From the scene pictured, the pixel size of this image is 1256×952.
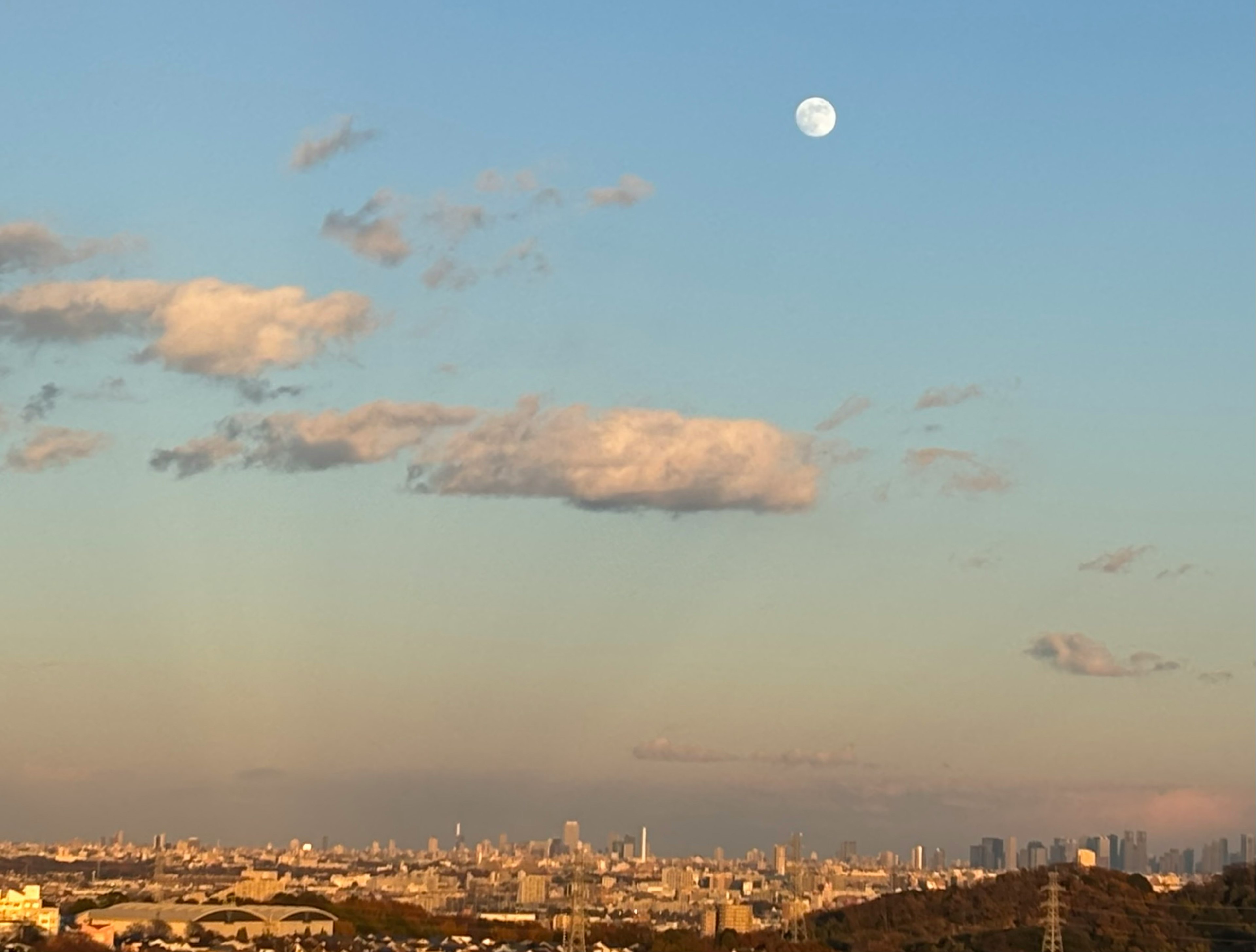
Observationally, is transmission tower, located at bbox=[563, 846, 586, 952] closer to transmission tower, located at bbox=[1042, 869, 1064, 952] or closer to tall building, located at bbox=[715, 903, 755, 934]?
transmission tower, located at bbox=[1042, 869, 1064, 952]

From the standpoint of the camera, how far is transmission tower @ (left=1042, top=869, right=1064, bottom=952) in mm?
35594

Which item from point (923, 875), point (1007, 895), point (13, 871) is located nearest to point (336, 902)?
point (1007, 895)

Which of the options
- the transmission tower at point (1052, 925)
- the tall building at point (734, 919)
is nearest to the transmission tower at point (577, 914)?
the transmission tower at point (1052, 925)

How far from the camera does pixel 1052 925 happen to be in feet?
116

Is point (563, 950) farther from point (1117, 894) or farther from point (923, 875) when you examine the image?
point (923, 875)

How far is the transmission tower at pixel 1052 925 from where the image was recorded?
117 feet

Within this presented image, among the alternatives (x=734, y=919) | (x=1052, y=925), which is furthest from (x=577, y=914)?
(x=734, y=919)

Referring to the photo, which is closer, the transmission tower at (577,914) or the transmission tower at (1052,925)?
the transmission tower at (1052,925)

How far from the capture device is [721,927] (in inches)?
2274

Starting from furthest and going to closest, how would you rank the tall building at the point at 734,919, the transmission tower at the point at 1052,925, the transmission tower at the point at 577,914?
the tall building at the point at 734,919, the transmission tower at the point at 577,914, the transmission tower at the point at 1052,925

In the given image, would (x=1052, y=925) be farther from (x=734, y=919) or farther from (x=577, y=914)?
(x=734, y=919)

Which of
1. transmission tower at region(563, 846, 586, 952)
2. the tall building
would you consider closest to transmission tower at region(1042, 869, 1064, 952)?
transmission tower at region(563, 846, 586, 952)

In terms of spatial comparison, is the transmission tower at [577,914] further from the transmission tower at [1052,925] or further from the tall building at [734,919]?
the tall building at [734,919]

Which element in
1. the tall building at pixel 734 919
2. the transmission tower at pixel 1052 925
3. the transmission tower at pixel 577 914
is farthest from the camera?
the tall building at pixel 734 919
